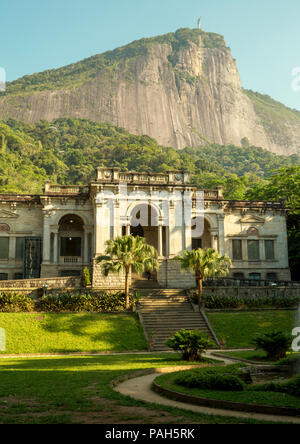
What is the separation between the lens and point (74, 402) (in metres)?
9.73

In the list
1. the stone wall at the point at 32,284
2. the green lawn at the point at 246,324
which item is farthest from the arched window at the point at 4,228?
the green lawn at the point at 246,324

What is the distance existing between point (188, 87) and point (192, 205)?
155m

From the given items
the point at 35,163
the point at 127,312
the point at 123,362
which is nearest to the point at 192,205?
the point at 127,312

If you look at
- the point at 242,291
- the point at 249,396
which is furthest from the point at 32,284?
the point at 249,396

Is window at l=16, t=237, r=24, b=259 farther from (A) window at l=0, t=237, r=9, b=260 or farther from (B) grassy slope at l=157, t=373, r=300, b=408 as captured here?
(B) grassy slope at l=157, t=373, r=300, b=408

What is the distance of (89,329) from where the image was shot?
26172 mm

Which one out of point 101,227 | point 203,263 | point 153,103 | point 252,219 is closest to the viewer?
point 203,263

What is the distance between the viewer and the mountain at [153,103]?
538 feet

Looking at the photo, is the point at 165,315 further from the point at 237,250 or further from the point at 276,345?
the point at 237,250

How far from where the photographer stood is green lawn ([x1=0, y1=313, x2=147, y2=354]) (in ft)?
78.3

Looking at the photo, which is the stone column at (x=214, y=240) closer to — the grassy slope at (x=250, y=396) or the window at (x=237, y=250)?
the window at (x=237, y=250)

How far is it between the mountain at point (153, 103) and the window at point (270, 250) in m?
122

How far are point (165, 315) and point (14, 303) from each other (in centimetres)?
1061

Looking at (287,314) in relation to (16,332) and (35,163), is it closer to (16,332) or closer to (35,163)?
(16,332)
